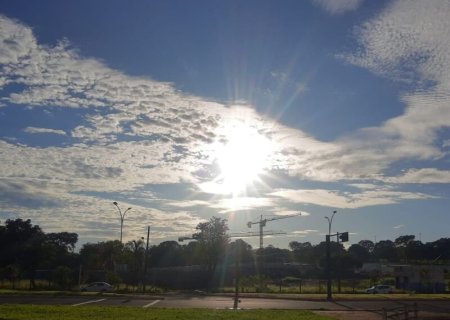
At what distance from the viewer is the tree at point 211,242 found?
81125 mm

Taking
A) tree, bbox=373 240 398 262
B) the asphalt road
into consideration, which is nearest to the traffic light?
the asphalt road

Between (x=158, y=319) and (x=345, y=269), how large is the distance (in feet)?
341

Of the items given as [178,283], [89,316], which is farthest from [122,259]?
[89,316]

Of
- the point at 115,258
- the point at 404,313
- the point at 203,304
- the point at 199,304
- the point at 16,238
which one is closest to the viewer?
Result: the point at 404,313

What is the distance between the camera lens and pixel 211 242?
82.5m

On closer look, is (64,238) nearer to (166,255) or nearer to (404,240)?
(166,255)

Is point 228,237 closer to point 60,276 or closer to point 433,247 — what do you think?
point 60,276

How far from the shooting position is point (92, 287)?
60094mm

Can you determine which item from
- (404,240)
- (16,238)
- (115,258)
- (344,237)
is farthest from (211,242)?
(404,240)

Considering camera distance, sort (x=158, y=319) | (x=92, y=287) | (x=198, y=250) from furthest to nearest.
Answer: (x=198, y=250), (x=92, y=287), (x=158, y=319)

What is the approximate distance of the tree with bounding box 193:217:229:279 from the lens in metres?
81.1

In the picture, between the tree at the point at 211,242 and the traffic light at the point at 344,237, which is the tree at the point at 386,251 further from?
the traffic light at the point at 344,237

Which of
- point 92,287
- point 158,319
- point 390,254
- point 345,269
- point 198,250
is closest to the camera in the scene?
point 158,319

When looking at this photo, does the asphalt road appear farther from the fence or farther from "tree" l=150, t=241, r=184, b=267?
"tree" l=150, t=241, r=184, b=267
